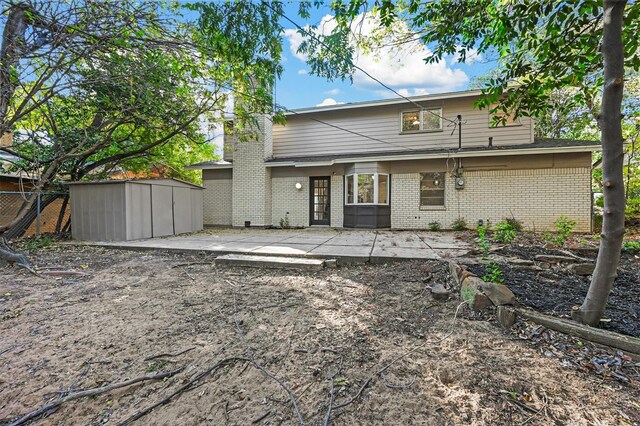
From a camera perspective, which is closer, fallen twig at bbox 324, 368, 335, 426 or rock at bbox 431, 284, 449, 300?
fallen twig at bbox 324, 368, 335, 426

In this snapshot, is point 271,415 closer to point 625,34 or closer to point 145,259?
point 625,34

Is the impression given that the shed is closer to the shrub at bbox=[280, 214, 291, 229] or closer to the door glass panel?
the shrub at bbox=[280, 214, 291, 229]

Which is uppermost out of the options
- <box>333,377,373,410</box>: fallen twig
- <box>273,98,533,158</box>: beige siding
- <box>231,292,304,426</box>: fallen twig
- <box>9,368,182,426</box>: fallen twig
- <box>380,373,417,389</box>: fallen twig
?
<box>273,98,533,158</box>: beige siding

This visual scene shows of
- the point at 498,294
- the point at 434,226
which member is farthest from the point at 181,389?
the point at 434,226

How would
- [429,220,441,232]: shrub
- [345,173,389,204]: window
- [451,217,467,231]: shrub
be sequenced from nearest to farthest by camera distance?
[451,217,467,231]: shrub, [429,220,441,232]: shrub, [345,173,389,204]: window

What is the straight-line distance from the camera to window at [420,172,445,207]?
9.76m

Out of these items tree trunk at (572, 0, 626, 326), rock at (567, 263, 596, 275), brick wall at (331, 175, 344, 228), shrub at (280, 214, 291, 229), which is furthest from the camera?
shrub at (280, 214, 291, 229)

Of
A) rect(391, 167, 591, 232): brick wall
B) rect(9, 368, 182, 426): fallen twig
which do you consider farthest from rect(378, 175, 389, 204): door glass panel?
rect(9, 368, 182, 426): fallen twig

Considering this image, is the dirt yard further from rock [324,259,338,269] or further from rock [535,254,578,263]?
rock [535,254,578,263]

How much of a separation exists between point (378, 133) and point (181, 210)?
7.87 m

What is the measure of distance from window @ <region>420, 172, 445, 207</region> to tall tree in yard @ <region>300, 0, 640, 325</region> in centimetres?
589

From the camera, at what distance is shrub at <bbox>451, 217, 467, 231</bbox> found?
9.31m

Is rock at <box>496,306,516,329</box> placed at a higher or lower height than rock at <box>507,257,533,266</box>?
lower

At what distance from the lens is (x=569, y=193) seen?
851cm
